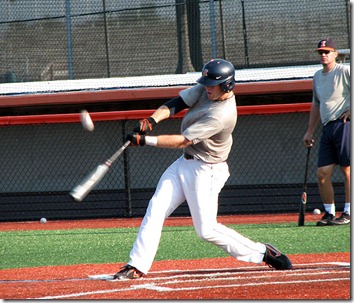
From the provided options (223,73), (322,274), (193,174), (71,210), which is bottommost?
(71,210)

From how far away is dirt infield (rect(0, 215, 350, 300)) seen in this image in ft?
16.7

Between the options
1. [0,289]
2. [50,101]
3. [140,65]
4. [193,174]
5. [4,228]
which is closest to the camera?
[0,289]

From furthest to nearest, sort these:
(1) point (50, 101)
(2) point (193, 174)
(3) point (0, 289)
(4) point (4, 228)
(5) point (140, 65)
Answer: (5) point (140, 65), (1) point (50, 101), (4) point (4, 228), (2) point (193, 174), (3) point (0, 289)

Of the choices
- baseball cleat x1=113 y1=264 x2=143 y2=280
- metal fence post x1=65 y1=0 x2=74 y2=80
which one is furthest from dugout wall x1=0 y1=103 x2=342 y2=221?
baseball cleat x1=113 y1=264 x2=143 y2=280

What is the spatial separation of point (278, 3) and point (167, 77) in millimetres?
2406

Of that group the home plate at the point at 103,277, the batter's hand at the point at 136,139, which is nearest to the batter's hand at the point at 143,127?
the batter's hand at the point at 136,139

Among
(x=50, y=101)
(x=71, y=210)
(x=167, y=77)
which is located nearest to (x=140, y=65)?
(x=167, y=77)

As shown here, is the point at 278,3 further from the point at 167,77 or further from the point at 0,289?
the point at 0,289

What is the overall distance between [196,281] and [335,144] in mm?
3947

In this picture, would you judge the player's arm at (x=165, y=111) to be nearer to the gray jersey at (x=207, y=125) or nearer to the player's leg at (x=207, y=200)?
the gray jersey at (x=207, y=125)

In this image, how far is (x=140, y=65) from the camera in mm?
15031

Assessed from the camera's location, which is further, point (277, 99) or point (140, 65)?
point (140, 65)

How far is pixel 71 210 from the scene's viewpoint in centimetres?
1415

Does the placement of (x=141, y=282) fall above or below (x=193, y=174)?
below
